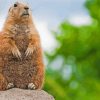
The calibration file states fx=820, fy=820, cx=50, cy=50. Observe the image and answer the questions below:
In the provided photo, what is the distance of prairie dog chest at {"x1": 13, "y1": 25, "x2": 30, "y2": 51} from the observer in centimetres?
1227

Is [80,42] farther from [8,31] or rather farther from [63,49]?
[8,31]

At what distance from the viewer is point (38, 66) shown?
40.4 ft

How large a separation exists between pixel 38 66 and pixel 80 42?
→ 30269 mm

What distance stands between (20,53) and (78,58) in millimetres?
30305

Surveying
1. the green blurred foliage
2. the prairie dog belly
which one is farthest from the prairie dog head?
the green blurred foliage

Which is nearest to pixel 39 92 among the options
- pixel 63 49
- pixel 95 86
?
pixel 95 86

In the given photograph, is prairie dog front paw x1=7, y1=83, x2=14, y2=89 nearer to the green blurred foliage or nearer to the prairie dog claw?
the prairie dog claw

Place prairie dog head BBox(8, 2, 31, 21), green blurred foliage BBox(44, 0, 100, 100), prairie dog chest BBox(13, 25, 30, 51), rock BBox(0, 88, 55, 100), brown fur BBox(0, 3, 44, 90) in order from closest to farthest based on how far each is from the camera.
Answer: rock BBox(0, 88, 55, 100), prairie dog head BBox(8, 2, 31, 21), brown fur BBox(0, 3, 44, 90), prairie dog chest BBox(13, 25, 30, 51), green blurred foliage BBox(44, 0, 100, 100)

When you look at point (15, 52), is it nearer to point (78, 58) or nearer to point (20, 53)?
point (20, 53)

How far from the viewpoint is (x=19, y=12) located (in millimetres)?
12180

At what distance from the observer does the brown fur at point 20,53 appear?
12.2 metres

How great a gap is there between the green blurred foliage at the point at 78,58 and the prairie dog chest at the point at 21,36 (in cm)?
2515

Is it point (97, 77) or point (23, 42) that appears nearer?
point (23, 42)

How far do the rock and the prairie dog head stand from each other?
108 centimetres
